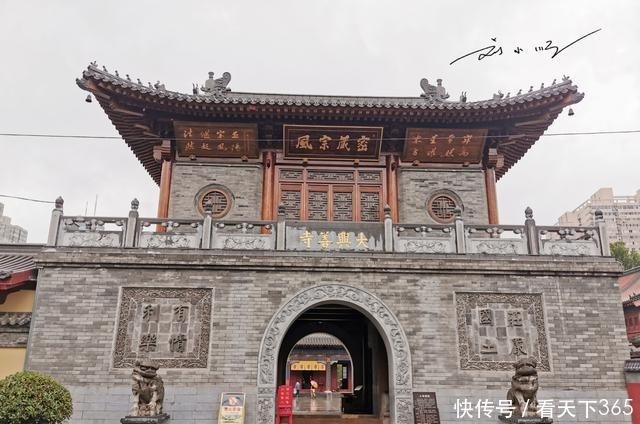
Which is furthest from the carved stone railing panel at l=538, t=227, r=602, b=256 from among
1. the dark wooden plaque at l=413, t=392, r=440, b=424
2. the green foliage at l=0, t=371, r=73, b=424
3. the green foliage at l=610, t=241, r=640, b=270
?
the green foliage at l=610, t=241, r=640, b=270

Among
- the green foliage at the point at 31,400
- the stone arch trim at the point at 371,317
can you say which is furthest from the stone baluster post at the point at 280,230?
the green foliage at the point at 31,400

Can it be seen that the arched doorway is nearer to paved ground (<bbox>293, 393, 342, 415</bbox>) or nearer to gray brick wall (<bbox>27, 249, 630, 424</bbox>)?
paved ground (<bbox>293, 393, 342, 415</bbox>)

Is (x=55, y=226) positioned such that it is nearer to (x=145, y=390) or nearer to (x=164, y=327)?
(x=164, y=327)

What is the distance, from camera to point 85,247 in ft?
27.7

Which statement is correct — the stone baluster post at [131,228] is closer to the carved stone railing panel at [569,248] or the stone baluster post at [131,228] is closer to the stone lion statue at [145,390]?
the stone lion statue at [145,390]

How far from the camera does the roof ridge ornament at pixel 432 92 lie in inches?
476

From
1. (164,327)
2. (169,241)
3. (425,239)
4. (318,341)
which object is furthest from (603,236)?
(318,341)

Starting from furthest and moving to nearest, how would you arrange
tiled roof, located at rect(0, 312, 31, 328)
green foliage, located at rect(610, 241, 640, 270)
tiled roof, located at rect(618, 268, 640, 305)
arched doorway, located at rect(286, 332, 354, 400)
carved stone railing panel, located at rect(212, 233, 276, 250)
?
arched doorway, located at rect(286, 332, 354, 400) → green foliage, located at rect(610, 241, 640, 270) → tiled roof, located at rect(618, 268, 640, 305) → carved stone railing panel, located at rect(212, 233, 276, 250) → tiled roof, located at rect(0, 312, 31, 328)

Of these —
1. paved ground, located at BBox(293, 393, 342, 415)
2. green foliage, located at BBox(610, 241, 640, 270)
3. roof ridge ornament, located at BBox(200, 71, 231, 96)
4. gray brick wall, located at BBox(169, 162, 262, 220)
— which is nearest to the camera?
gray brick wall, located at BBox(169, 162, 262, 220)

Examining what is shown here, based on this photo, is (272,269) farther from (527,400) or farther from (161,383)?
(527,400)

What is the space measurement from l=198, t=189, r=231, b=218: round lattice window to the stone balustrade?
165cm

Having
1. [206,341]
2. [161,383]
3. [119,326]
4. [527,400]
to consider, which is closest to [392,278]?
[527,400]

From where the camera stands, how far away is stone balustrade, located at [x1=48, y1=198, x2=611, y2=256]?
8.58 meters

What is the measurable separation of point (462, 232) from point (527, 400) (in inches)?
113
